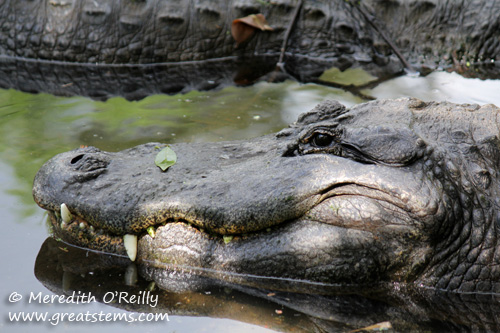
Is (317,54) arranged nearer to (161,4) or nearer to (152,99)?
(161,4)

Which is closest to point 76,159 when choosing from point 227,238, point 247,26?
point 227,238

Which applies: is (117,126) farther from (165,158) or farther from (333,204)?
(333,204)

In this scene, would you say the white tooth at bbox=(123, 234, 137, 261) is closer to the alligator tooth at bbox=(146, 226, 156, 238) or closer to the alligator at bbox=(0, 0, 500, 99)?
the alligator tooth at bbox=(146, 226, 156, 238)

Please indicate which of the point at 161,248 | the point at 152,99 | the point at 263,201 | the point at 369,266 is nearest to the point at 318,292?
the point at 369,266

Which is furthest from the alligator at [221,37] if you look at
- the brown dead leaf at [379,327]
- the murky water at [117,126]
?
the brown dead leaf at [379,327]

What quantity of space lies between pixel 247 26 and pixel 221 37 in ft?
1.27

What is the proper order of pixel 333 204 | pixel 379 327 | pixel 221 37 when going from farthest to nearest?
1. pixel 221 37
2. pixel 333 204
3. pixel 379 327

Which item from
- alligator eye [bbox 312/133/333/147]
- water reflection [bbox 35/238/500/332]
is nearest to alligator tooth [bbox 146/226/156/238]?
water reflection [bbox 35/238/500/332]

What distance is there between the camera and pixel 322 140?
3.20 meters

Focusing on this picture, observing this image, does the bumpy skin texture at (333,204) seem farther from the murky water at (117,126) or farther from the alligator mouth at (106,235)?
the murky water at (117,126)

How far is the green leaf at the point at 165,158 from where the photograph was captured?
11.3ft

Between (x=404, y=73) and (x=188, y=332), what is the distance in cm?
553

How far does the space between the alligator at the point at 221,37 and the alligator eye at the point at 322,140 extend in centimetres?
450

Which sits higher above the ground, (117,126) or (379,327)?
(379,327)
